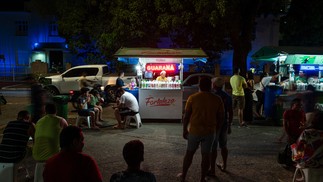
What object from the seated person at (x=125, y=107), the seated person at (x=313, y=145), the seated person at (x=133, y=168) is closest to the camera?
the seated person at (x=133, y=168)

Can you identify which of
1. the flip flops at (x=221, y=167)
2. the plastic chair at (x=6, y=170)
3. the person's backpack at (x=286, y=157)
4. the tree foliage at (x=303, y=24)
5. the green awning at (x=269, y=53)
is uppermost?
the tree foliage at (x=303, y=24)

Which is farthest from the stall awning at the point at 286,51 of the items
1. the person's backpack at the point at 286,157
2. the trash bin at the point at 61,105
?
the trash bin at the point at 61,105

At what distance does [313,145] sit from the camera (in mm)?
4746

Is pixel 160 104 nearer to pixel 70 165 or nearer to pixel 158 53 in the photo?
pixel 158 53

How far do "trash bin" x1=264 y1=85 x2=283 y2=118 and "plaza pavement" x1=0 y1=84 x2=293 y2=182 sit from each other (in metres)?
0.67

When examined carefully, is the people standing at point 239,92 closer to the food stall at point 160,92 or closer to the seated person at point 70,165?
the food stall at point 160,92

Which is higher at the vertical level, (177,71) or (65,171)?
(177,71)

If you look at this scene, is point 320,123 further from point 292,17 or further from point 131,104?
point 292,17

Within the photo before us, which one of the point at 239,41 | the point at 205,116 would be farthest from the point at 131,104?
the point at 239,41

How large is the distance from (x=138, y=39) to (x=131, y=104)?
8.19 metres

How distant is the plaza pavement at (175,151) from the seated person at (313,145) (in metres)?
1.19

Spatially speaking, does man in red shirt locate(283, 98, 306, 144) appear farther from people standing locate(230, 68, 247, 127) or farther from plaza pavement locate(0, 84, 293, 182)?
people standing locate(230, 68, 247, 127)

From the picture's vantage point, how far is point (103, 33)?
17.4m

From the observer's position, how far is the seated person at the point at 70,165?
10.1 feet
